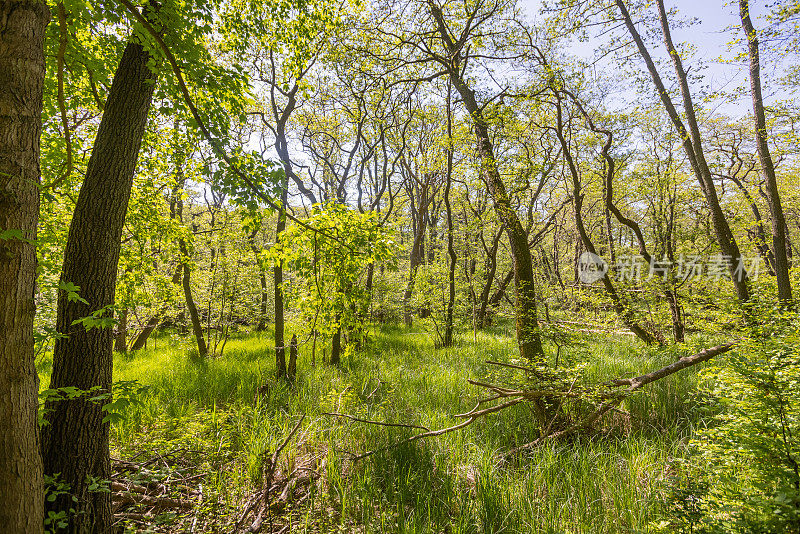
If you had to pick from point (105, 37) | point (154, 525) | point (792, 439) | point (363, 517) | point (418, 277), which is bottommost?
point (363, 517)

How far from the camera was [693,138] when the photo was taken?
6.54 metres

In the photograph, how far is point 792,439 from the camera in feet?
6.00

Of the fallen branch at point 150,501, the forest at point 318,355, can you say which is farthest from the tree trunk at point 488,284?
the fallen branch at point 150,501

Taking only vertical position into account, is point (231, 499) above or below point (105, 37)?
below

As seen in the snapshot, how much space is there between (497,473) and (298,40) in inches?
248

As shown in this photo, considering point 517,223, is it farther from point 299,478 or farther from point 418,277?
point 418,277

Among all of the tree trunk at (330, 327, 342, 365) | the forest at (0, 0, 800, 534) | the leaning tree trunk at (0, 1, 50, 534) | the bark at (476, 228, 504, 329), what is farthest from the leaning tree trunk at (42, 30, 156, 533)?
the bark at (476, 228, 504, 329)

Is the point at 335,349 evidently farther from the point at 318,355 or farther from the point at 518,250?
the point at 518,250

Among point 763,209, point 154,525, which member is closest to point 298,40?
point 154,525

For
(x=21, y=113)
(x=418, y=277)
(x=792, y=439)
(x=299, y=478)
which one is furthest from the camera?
(x=418, y=277)

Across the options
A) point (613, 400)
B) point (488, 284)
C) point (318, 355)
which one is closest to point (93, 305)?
point (613, 400)

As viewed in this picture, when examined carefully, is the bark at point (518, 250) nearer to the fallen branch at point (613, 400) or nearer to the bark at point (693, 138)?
the fallen branch at point (613, 400)

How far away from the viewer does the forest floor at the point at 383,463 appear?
2598 mm

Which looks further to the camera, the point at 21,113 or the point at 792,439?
the point at 792,439
